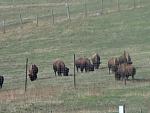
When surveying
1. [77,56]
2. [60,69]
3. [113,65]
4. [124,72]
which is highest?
[77,56]

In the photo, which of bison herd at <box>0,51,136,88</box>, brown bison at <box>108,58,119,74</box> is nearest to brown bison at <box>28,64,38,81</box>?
bison herd at <box>0,51,136,88</box>

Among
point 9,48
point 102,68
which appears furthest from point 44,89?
point 9,48

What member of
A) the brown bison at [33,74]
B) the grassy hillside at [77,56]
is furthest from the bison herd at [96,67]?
the grassy hillside at [77,56]

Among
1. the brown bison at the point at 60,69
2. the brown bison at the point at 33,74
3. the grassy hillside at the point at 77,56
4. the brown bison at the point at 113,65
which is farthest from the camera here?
the brown bison at the point at 60,69

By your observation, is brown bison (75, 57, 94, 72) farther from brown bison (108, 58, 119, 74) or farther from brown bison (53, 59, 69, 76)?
brown bison (108, 58, 119, 74)

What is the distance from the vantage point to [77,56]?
54062 mm

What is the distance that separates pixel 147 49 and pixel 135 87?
22044 mm

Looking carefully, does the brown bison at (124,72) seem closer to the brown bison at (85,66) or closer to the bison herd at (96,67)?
the bison herd at (96,67)

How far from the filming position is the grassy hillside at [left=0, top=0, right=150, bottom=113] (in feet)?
89.7

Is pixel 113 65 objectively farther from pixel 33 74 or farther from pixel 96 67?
pixel 33 74

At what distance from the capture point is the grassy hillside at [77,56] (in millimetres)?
27328

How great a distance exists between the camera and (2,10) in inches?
3366

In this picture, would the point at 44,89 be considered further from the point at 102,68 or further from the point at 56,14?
the point at 56,14

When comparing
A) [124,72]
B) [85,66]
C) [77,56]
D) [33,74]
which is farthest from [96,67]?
[77,56]
